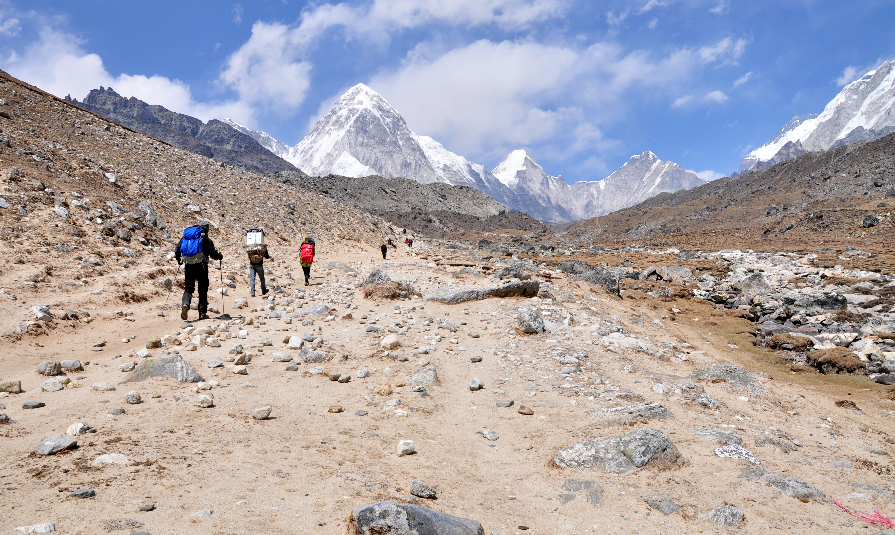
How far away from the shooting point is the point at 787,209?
306ft

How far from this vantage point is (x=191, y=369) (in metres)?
6.22

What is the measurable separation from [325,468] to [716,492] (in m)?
3.89

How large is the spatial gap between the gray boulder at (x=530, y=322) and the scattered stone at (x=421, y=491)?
6.64m

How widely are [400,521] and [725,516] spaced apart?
9.88 ft

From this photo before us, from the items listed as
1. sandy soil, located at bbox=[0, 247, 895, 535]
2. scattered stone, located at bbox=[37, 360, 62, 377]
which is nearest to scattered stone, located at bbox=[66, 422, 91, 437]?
sandy soil, located at bbox=[0, 247, 895, 535]

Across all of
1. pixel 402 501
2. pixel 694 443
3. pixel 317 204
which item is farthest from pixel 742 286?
pixel 317 204

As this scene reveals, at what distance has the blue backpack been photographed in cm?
995

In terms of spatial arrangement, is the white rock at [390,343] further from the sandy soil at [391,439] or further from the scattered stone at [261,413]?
the scattered stone at [261,413]

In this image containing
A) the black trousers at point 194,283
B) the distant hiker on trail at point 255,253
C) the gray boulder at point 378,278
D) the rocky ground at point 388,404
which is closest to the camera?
the rocky ground at point 388,404

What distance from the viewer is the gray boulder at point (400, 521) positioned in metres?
3.02

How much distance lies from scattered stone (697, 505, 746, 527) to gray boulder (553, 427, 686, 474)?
32.2 inches

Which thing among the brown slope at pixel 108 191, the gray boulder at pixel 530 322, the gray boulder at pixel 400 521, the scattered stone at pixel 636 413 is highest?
the brown slope at pixel 108 191

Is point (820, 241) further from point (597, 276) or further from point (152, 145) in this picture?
point (152, 145)

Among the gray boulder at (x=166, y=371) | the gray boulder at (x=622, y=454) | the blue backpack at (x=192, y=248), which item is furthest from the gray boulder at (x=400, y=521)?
the blue backpack at (x=192, y=248)
